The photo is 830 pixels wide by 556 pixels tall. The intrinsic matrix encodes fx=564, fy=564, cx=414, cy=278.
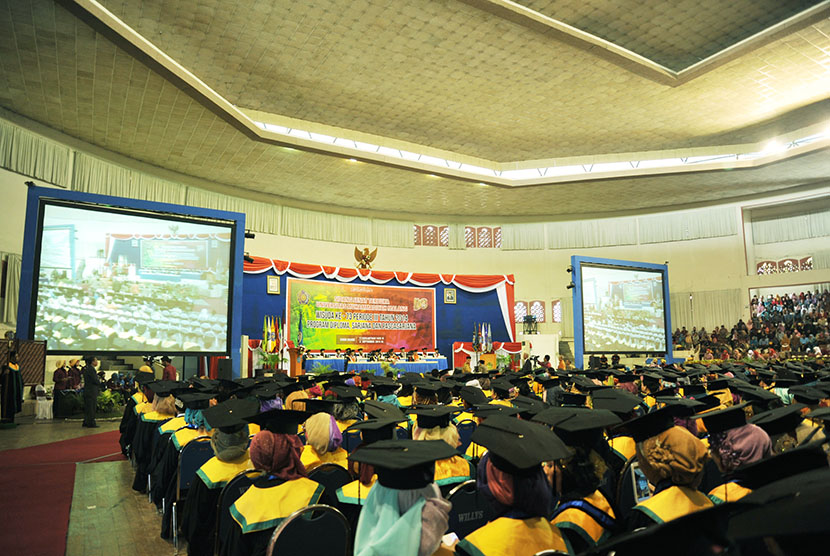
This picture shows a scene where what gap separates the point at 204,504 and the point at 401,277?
1649 cm

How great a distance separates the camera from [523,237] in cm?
2522

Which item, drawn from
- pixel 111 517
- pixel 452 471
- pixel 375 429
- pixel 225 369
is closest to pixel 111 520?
pixel 111 517

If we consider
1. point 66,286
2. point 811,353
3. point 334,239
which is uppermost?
point 334,239

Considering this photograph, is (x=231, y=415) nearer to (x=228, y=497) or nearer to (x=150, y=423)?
(x=228, y=497)

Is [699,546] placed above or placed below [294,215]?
below

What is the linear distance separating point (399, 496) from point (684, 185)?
21.7 m

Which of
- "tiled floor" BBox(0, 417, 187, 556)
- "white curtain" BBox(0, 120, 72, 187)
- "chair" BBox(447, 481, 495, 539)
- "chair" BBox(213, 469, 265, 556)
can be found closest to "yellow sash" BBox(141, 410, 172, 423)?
"tiled floor" BBox(0, 417, 187, 556)

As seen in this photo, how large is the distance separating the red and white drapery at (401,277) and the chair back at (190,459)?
13.3 metres

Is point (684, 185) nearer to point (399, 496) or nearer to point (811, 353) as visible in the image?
point (811, 353)

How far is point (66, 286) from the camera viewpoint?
981 centimetres

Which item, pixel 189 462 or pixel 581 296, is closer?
pixel 189 462

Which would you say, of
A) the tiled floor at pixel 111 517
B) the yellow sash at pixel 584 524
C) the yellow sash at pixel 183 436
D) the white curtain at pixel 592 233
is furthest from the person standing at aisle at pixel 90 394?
the white curtain at pixel 592 233

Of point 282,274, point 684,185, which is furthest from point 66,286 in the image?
point 684,185

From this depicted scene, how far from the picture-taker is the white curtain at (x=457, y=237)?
24812 millimetres
